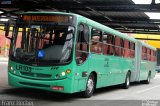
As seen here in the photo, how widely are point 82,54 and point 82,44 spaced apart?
32cm

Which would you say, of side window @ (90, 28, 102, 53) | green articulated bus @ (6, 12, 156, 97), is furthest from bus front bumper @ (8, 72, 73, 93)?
side window @ (90, 28, 102, 53)

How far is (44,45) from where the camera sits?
38.9ft

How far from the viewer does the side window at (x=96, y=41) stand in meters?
13.5

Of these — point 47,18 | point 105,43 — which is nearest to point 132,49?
point 105,43

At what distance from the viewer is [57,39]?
467 inches

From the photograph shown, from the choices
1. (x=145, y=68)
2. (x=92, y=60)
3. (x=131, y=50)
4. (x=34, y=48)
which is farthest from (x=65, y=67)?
(x=145, y=68)

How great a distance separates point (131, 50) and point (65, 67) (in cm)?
925

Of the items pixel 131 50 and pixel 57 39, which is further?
pixel 131 50

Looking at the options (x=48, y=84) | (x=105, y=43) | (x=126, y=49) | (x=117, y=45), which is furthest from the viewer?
(x=126, y=49)

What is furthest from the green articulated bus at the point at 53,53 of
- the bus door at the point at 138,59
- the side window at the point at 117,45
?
the bus door at the point at 138,59

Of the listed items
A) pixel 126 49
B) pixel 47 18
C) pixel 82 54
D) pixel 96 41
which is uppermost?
pixel 47 18

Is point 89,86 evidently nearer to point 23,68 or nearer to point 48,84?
point 48,84

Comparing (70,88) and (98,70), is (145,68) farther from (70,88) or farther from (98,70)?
(70,88)

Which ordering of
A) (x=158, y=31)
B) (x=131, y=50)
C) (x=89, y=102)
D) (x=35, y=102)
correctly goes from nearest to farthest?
(x=35, y=102), (x=89, y=102), (x=131, y=50), (x=158, y=31)
